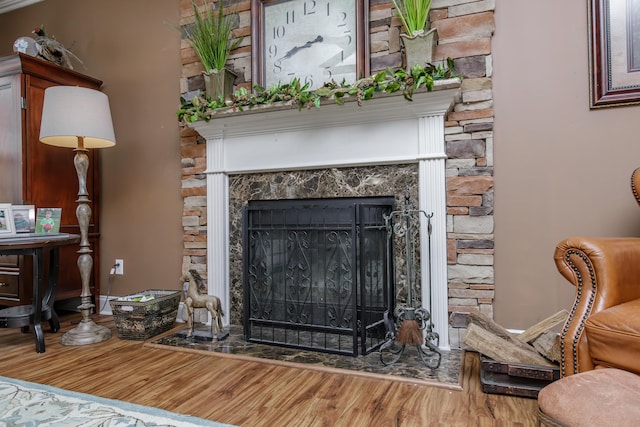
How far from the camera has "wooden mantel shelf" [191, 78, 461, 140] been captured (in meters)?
2.01

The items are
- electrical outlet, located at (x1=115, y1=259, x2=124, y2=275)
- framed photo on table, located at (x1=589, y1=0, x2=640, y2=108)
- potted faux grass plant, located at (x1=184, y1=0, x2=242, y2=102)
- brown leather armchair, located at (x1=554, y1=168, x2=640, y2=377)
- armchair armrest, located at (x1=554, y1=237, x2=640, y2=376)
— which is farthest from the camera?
electrical outlet, located at (x1=115, y1=259, x2=124, y2=275)

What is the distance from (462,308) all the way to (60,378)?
78.2 inches

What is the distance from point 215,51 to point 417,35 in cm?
123

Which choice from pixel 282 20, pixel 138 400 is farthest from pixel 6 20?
pixel 138 400

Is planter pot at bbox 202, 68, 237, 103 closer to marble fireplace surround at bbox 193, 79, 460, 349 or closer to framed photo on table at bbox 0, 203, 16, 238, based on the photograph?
marble fireplace surround at bbox 193, 79, 460, 349

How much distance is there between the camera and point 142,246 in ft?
9.43

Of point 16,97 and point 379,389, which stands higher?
point 16,97

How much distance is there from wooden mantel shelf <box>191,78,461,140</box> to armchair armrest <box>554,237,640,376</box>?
100 centimetres

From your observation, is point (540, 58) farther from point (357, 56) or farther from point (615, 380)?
point (615, 380)

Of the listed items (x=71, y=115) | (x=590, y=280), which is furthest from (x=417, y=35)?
(x=71, y=115)

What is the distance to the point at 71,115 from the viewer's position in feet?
7.27

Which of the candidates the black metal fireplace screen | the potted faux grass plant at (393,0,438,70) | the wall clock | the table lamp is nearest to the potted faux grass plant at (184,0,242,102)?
the wall clock

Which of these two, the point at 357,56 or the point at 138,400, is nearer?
the point at 138,400

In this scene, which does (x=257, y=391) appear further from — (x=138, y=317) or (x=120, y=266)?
(x=120, y=266)
